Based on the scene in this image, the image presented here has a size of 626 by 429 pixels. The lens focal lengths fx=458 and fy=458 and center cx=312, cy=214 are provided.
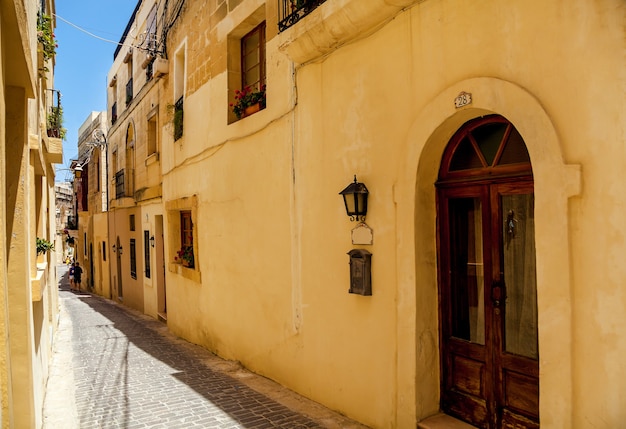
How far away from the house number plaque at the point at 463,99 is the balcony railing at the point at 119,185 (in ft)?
43.1

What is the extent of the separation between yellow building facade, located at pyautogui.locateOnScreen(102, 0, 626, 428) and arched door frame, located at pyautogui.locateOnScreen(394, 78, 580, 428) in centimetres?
1

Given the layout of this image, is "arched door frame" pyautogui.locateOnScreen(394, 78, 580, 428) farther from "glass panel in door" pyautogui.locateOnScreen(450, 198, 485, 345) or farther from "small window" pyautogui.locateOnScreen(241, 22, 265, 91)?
"small window" pyautogui.locateOnScreen(241, 22, 265, 91)

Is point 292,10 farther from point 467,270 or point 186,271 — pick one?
point 186,271

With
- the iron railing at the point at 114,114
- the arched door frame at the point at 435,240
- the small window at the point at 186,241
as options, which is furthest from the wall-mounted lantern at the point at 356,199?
the iron railing at the point at 114,114

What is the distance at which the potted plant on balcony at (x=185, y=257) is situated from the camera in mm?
9250

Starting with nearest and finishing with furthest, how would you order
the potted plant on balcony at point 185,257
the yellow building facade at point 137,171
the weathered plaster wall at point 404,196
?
the weathered plaster wall at point 404,196 → the potted plant on balcony at point 185,257 → the yellow building facade at point 137,171

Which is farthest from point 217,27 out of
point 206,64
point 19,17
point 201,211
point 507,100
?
point 507,100

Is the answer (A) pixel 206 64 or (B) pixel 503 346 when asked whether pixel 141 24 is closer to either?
(A) pixel 206 64

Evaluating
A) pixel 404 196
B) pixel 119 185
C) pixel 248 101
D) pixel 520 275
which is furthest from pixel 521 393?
pixel 119 185

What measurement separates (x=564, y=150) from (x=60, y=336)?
996 cm

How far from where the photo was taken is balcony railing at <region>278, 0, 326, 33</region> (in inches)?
199

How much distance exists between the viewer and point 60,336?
951cm

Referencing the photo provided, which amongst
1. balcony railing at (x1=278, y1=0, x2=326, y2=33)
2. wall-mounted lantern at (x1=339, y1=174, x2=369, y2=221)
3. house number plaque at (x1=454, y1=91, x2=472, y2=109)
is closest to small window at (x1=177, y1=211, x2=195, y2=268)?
balcony railing at (x1=278, y1=0, x2=326, y2=33)

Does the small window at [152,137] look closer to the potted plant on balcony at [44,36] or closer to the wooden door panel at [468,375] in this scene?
the potted plant on balcony at [44,36]
